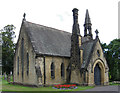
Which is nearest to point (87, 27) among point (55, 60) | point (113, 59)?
point (113, 59)

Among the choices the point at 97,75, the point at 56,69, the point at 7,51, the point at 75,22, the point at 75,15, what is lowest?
the point at 97,75

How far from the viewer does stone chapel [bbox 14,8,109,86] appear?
77.4 feet

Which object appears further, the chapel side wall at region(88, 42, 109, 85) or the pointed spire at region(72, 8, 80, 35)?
the pointed spire at region(72, 8, 80, 35)

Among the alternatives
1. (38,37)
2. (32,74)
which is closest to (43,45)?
(38,37)

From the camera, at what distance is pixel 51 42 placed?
93.9ft

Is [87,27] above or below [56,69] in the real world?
above

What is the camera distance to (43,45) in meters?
26.3

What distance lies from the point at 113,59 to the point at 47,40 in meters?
15.8

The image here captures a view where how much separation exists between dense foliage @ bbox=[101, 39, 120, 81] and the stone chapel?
5.28 m

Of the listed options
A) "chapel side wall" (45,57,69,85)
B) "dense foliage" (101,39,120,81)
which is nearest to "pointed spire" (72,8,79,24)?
"chapel side wall" (45,57,69,85)

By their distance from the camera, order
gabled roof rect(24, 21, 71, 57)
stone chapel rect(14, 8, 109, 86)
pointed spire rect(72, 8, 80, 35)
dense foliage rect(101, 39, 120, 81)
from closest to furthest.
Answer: stone chapel rect(14, 8, 109, 86), gabled roof rect(24, 21, 71, 57), pointed spire rect(72, 8, 80, 35), dense foliage rect(101, 39, 120, 81)

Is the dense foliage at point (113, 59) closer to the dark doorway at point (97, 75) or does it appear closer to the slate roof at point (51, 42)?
the dark doorway at point (97, 75)

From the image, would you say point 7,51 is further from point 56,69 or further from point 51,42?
point 56,69

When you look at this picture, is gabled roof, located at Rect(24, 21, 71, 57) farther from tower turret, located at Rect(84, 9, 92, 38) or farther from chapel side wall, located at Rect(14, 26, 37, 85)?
tower turret, located at Rect(84, 9, 92, 38)
